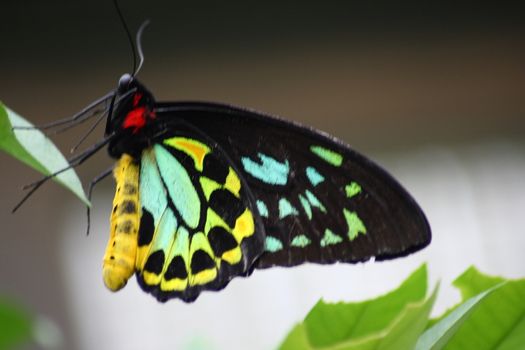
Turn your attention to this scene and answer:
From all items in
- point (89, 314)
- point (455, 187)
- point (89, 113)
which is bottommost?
point (89, 314)

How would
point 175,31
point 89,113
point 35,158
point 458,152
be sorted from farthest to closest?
point 458,152, point 175,31, point 89,113, point 35,158

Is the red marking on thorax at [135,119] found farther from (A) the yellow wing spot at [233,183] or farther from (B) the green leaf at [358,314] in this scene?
(B) the green leaf at [358,314]

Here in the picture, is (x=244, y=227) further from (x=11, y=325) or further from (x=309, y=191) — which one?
(x=11, y=325)

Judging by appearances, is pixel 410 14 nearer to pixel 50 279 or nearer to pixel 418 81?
pixel 418 81

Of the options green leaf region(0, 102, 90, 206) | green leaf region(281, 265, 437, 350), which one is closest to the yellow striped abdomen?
green leaf region(0, 102, 90, 206)

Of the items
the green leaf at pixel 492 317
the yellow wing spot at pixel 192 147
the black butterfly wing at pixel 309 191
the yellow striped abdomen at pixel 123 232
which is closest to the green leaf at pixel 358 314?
the green leaf at pixel 492 317

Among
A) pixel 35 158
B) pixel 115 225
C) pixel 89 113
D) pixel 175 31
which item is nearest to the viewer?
pixel 35 158

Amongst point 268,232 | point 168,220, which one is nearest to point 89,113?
point 168,220

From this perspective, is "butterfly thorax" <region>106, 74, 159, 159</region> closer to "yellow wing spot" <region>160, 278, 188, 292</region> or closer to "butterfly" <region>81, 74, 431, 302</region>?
"butterfly" <region>81, 74, 431, 302</region>
